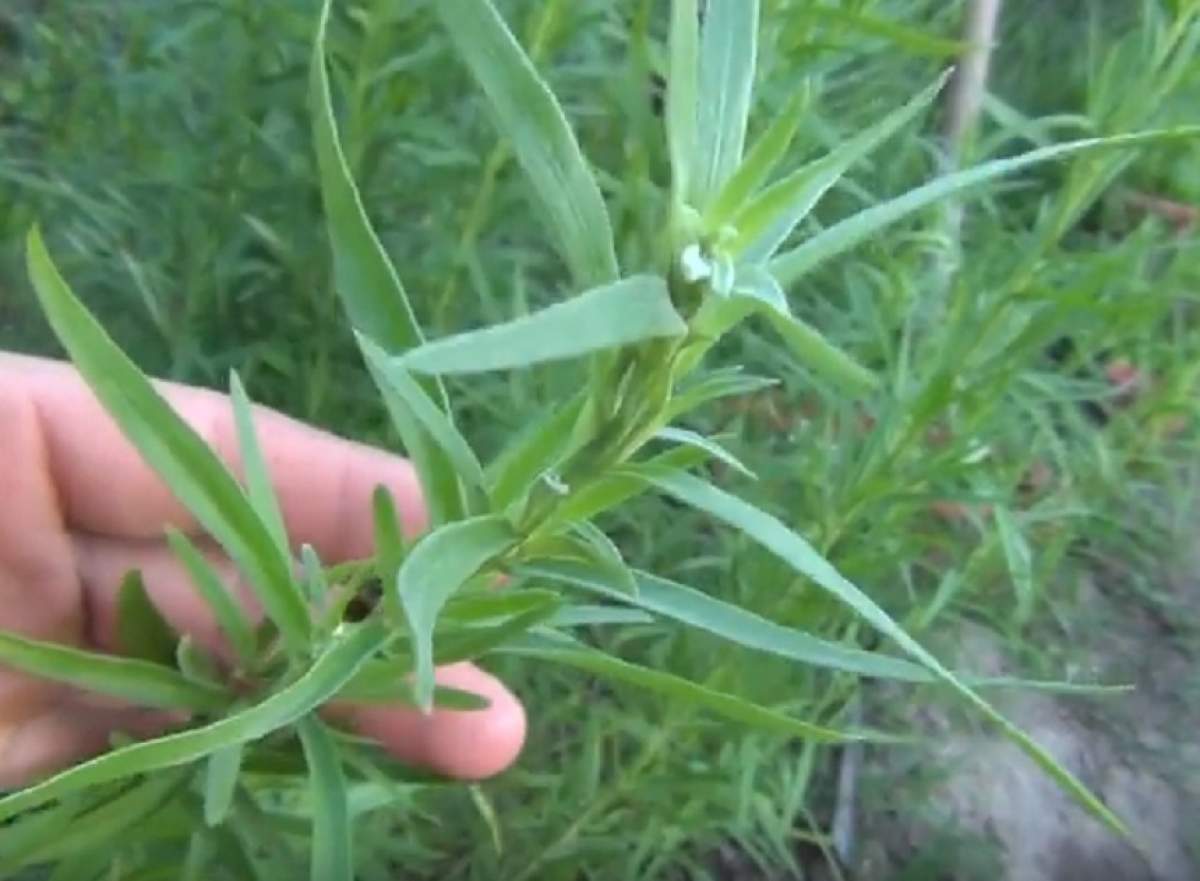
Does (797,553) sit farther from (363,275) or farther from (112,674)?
(112,674)

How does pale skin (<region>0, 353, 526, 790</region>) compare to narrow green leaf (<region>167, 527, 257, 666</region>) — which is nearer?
narrow green leaf (<region>167, 527, 257, 666</region>)

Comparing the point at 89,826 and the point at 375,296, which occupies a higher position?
the point at 375,296

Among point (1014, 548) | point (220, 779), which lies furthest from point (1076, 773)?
point (220, 779)

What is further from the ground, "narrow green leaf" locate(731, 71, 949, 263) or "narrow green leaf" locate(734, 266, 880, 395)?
"narrow green leaf" locate(731, 71, 949, 263)

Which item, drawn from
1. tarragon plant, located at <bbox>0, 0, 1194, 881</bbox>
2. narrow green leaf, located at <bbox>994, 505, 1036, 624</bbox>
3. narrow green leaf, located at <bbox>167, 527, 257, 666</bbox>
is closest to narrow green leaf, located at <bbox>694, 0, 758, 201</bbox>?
tarragon plant, located at <bbox>0, 0, 1194, 881</bbox>

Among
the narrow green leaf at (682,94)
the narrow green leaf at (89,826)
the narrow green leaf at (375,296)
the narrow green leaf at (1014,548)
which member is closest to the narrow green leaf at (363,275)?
the narrow green leaf at (375,296)

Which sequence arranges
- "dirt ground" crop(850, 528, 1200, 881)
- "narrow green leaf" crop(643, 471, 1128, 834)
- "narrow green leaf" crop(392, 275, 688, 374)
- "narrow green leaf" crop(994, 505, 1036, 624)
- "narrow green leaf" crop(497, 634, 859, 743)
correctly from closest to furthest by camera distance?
"narrow green leaf" crop(392, 275, 688, 374) < "narrow green leaf" crop(643, 471, 1128, 834) < "narrow green leaf" crop(497, 634, 859, 743) < "narrow green leaf" crop(994, 505, 1036, 624) < "dirt ground" crop(850, 528, 1200, 881)

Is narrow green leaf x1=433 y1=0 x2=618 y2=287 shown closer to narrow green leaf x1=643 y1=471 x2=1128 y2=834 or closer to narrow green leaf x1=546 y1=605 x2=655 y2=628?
narrow green leaf x1=643 y1=471 x2=1128 y2=834
